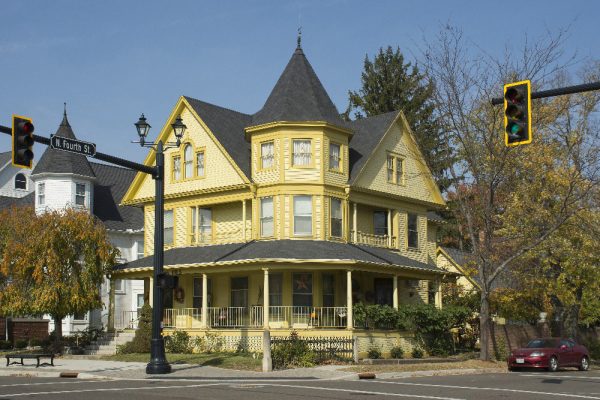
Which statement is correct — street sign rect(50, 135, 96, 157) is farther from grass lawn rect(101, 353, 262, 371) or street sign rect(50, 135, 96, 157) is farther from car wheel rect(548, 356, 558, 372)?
car wheel rect(548, 356, 558, 372)

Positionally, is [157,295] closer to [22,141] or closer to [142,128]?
[142,128]

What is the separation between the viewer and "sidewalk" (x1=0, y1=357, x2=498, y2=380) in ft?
82.1

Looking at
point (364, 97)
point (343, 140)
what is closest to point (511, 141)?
point (343, 140)

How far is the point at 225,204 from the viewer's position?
39.3 m

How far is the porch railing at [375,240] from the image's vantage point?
126ft

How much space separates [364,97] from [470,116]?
30008mm

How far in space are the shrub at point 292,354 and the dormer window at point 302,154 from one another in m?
8.96

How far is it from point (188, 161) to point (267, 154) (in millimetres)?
5067

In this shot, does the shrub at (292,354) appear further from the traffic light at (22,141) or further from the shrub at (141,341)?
the traffic light at (22,141)

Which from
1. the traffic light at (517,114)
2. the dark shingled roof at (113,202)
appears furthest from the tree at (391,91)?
the traffic light at (517,114)

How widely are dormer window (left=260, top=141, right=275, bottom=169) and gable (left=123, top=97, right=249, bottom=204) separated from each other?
1067 mm

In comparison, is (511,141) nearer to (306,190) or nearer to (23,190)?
(306,190)

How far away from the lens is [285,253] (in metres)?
33.5

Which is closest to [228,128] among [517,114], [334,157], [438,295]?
[334,157]
